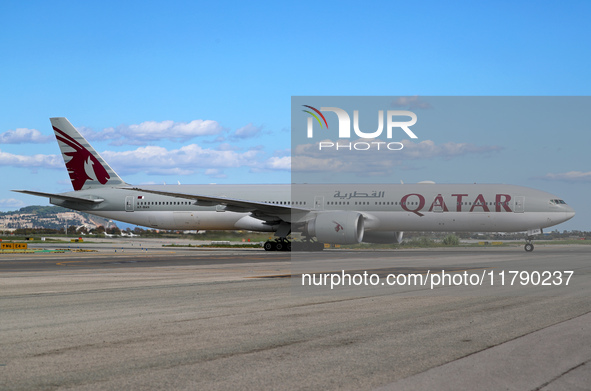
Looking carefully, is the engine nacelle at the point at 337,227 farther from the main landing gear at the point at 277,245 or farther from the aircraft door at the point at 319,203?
the aircraft door at the point at 319,203

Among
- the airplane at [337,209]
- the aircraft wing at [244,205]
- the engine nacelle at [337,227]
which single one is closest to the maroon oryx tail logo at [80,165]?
the airplane at [337,209]

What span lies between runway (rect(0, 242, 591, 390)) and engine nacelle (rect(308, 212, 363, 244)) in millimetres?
19327

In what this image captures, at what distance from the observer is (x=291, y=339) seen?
795 cm

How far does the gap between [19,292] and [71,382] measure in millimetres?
8991

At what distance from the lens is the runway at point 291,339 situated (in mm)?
5879

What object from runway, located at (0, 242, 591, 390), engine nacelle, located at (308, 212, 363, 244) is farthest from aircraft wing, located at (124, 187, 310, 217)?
runway, located at (0, 242, 591, 390)

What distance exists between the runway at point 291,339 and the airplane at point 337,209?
21818 mm

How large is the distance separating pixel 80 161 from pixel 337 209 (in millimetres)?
19203

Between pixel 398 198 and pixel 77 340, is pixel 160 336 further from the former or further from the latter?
pixel 398 198

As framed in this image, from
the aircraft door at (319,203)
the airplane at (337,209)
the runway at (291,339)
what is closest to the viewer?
the runway at (291,339)

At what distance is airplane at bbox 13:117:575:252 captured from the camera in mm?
36438

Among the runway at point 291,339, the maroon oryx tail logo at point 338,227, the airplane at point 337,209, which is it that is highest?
the airplane at point 337,209

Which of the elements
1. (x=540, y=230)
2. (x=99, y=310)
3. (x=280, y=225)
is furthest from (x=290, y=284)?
(x=540, y=230)

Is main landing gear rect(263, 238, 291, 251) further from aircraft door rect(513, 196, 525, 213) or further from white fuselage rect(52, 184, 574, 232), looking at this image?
aircraft door rect(513, 196, 525, 213)
